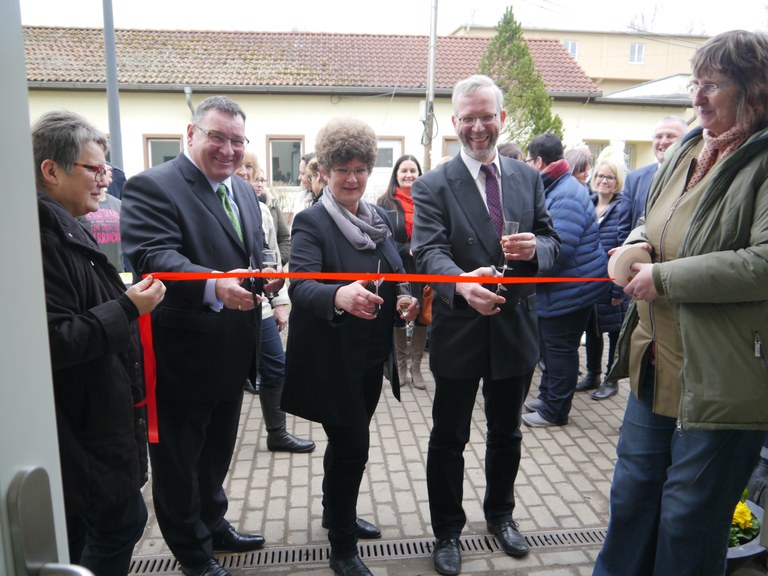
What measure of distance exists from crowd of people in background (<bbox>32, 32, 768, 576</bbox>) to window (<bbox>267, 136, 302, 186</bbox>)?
1431 centimetres

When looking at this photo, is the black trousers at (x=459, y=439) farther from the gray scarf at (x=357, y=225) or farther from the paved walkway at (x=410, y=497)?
the gray scarf at (x=357, y=225)

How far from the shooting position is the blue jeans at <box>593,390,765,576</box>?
84.3 inches

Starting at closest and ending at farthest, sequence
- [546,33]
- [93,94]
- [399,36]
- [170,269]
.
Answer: [170,269], [93,94], [399,36], [546,33]

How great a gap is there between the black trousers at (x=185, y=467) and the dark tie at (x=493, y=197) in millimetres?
1555

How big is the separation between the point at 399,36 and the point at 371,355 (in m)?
20.4

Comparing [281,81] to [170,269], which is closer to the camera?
[170,269]

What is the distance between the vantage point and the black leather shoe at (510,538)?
3.12 metres

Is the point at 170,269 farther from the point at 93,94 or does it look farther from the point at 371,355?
the point at 93,94

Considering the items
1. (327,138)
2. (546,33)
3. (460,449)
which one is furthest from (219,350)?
(546,33)

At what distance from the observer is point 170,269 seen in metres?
2.37

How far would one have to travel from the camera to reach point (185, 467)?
2689 millimetres

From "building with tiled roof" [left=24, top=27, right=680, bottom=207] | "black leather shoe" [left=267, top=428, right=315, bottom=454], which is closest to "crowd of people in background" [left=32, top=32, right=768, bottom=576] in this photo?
"black leather shoe" [left=267, top=428, right=315, bottom=454]

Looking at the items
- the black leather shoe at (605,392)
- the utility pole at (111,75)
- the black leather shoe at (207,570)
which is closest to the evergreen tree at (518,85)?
the black leather shoe at (605,392)

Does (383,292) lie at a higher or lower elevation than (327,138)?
lower
